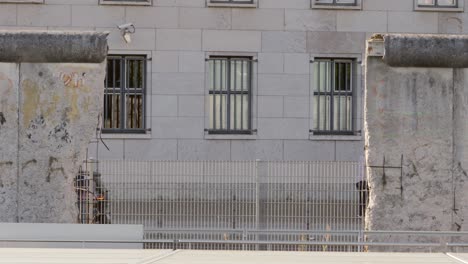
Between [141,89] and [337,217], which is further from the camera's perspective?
[141,89]

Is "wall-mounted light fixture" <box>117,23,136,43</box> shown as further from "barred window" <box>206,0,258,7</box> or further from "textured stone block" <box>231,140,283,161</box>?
"textured stone block" <box>231,140,283,161</box>

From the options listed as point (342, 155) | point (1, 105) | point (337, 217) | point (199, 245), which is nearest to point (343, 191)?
point (337, 217)

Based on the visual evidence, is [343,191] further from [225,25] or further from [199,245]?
[225,25]

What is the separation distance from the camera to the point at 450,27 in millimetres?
34188

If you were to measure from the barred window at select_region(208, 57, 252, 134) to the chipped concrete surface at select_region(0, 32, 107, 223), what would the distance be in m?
12.1

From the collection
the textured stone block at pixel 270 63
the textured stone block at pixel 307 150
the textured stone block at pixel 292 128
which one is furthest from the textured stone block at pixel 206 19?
the textured stone block at pixel 307 150

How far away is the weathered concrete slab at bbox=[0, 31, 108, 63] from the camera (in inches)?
855

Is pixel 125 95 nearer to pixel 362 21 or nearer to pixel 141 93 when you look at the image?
pixel 141 93

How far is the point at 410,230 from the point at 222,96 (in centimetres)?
1281

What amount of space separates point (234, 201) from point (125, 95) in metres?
11.4

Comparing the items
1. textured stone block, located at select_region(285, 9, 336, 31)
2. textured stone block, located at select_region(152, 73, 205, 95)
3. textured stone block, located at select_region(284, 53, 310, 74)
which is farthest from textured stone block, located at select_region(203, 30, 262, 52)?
textured stone block, located at select_region(285, 9, 336, 31)

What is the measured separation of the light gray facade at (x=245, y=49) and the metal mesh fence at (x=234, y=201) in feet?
34.5

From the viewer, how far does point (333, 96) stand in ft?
112

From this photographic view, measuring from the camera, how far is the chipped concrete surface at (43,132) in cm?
2188
